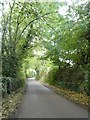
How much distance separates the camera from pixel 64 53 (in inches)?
1141

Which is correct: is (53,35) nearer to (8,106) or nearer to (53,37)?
(53,37)

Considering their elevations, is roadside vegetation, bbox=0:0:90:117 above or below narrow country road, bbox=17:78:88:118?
above

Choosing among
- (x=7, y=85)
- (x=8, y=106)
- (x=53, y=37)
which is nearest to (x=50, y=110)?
(x=8, y=106)

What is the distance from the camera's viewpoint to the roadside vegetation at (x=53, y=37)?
19623mm

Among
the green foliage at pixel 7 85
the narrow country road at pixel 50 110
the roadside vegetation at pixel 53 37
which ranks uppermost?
the roadside vegetation at pixel 53 37

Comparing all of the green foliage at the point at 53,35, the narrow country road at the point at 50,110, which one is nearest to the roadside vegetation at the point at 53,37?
the green foliage at the point at 53,35

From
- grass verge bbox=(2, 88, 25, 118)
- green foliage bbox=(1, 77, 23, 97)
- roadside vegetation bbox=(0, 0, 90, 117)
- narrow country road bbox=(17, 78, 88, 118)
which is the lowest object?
narrow country road bbox=(17, 78, 88, 118)

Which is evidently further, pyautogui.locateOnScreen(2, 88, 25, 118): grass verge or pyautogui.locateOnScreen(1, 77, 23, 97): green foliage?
pyautogui.locateOnScreen(1, 77, 23, 97): green foliage

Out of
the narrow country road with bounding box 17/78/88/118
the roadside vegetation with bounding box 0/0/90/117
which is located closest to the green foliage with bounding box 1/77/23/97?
the roadside vegetation with bounding box 0/0/90/117

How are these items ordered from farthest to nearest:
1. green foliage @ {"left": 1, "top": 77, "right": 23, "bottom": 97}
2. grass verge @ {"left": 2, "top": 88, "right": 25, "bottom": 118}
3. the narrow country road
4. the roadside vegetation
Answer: the roadside vegetation < green foliage @ {"left": 1, "top": 77, "right": 23, "bottom": 97} < the narrow country road < grass verge @ {"left": 2, "top": 88, "right": 25, "bottom": 118}

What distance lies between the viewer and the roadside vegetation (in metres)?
19.6

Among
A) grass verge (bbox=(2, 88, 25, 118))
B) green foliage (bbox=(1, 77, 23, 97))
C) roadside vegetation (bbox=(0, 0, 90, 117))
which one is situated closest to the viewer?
grass verge (bbox=(2, 88, 25, 118))

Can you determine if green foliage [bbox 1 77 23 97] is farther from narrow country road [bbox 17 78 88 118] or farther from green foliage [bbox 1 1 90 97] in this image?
narrow country road [bbox 17 78 88 118]

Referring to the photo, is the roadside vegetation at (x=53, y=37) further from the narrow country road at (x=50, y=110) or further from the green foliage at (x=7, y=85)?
the narrow country road at (x=50, y=110)
